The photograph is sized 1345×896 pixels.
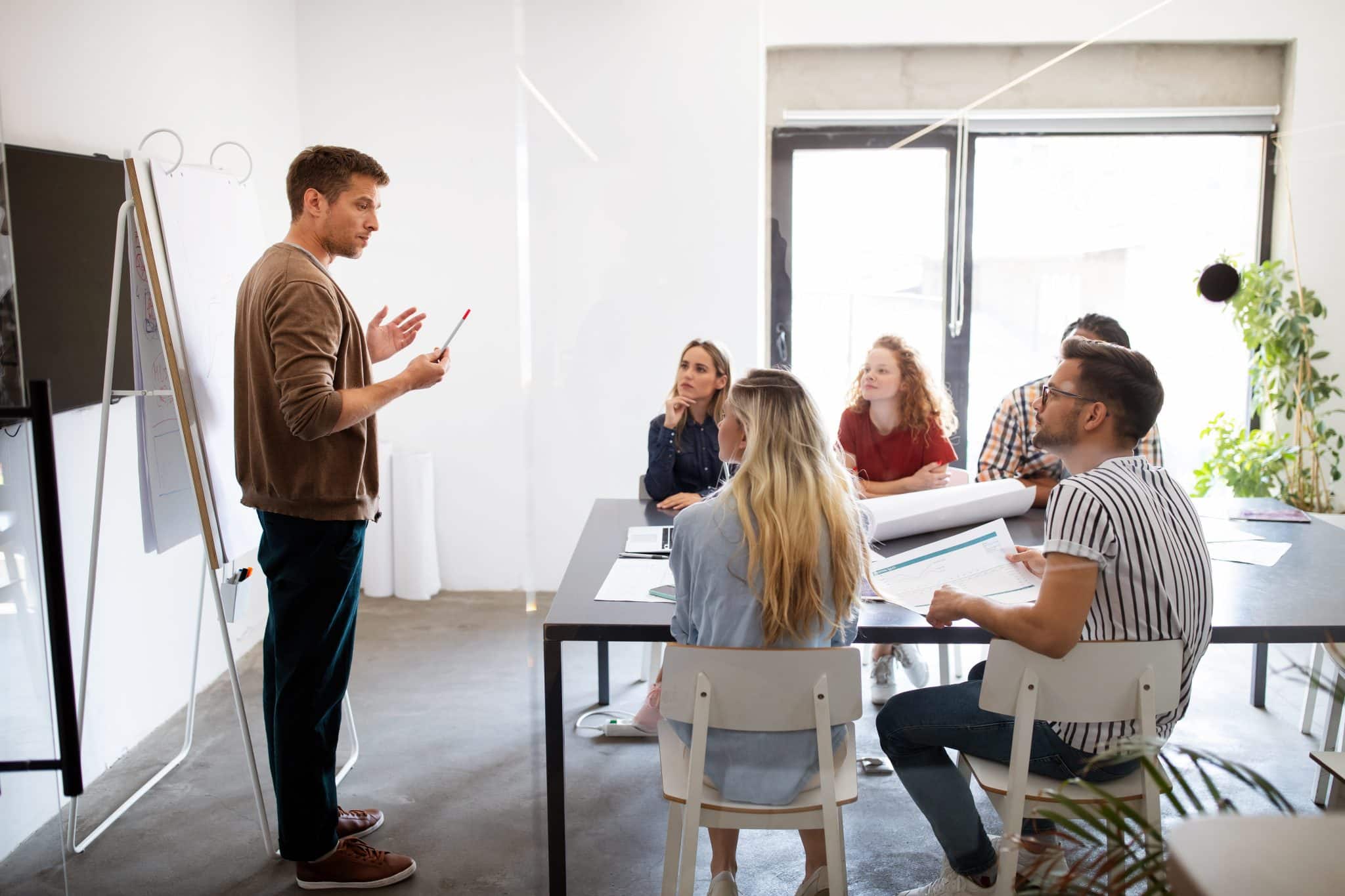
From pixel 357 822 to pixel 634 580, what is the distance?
2.98 ft

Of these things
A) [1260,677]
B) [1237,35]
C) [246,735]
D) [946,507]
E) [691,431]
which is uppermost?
[1237,35]

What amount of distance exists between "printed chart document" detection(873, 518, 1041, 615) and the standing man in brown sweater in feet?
3.25

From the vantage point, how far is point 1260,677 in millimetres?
3041

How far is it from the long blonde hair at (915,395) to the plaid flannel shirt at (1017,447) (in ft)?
0.56

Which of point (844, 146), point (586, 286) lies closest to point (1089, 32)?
point (844, 146)

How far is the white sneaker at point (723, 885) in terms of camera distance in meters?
1.89

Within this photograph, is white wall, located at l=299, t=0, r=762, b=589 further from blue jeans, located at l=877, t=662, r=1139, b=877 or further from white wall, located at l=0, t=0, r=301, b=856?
blue jeans, located at l=877, t=662, r=1139, b=877

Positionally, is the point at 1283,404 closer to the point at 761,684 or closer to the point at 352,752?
the point at 761,684

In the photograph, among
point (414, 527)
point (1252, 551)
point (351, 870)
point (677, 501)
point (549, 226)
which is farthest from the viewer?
point (414, 527)

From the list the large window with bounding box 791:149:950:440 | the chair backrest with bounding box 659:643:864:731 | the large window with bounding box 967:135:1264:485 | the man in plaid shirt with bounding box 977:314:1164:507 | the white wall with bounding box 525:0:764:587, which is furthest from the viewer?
the large window with bounding box 791:149:950:440

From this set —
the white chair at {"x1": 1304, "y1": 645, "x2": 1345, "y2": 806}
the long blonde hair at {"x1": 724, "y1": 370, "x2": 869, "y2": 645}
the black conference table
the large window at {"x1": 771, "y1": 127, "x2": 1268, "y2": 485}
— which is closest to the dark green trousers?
the black conference table

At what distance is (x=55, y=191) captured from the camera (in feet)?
7.88

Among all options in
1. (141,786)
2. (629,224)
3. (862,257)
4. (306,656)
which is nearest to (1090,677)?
(306,656)

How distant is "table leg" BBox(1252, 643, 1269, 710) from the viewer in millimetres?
3027
